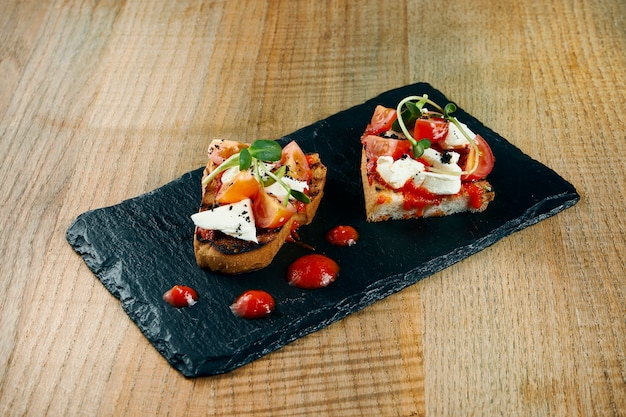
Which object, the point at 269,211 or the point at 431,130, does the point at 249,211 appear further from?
the point at 431,130

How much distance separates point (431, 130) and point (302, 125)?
747mm

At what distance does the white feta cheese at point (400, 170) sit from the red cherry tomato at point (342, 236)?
241 mm

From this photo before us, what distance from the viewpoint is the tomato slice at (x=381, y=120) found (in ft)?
11.7

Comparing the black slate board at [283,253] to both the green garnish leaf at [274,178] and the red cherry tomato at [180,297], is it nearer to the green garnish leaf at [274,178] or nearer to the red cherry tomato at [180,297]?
the red cherry tomato at [180,297]

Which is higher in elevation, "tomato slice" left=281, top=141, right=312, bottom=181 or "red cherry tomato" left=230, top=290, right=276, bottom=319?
"tomato slice" left=281, top=141, right=312, bottom=181

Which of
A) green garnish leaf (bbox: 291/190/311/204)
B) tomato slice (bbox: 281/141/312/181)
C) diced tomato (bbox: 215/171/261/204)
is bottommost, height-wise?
tomato slice (bbox: 281/141/312/181)

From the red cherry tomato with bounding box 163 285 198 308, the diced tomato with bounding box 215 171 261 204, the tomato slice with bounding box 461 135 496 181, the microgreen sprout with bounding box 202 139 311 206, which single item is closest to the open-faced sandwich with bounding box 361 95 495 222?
the tomato slice with bounding box 461 135 496 181

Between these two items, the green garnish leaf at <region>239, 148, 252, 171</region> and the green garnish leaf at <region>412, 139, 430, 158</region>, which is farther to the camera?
the green garnish leaf at <region>412, 139, 430, 158</region>

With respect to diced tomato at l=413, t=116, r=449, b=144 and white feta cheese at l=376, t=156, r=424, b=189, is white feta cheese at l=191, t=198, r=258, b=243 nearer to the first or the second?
white feta cheese at l=376, t=156, r=424, b=189

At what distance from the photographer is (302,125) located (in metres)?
3.96

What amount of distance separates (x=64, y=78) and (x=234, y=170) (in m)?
1.52

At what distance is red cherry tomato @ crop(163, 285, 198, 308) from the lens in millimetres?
2986

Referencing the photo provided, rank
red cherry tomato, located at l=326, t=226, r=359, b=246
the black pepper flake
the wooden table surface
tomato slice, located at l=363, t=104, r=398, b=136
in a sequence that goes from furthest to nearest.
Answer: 1. tomato slice, located at l=363, t=104, r=398, b=136
2. the black pepper flake
3. red cherry tomato, located at l=326, t=226, r=359, b=246
4. the wooden table surface

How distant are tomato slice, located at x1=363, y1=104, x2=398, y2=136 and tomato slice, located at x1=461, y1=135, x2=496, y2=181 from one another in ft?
1.15
